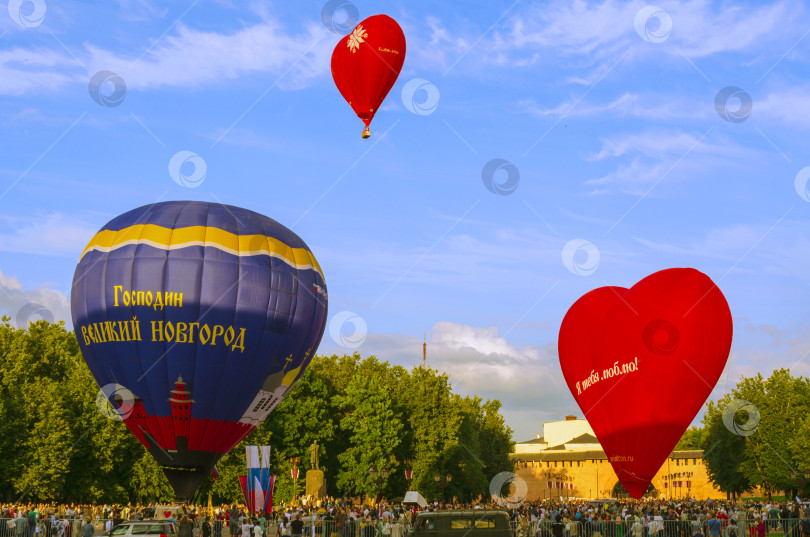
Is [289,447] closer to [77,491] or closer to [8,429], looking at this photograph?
[77,491]

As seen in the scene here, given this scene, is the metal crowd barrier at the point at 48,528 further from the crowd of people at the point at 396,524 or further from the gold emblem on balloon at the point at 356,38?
the gold emblem on balloon at the point at 356,38

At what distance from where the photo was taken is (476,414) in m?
96.1

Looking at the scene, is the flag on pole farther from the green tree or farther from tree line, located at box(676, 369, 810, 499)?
tree line, located at box(676, 369, 810, 499)

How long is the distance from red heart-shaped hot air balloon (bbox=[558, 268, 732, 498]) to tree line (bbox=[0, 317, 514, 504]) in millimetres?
16507

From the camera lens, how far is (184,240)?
34.2m

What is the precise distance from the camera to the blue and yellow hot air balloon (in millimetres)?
33438

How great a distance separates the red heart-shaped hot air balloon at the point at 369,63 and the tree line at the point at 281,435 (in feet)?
81.9

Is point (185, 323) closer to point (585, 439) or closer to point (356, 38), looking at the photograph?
point (356, 38)

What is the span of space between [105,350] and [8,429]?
68.3 feet

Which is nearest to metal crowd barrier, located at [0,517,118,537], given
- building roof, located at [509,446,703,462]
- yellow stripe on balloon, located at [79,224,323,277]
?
yellow stripe on balloon, located at [79,224,323,277]

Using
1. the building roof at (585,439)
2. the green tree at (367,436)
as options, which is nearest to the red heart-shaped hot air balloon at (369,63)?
the green tree at (367,436)

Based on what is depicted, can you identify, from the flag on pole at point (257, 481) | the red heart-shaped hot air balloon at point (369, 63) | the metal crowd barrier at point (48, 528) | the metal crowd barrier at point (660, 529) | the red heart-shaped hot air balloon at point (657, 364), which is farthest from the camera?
the red heart-shaped hot air balloon at point (657, 364)

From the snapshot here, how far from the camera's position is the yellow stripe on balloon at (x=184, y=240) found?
112 ft

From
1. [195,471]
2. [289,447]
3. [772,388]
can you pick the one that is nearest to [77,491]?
[289,447]
